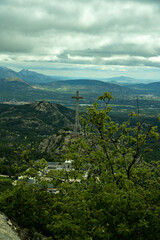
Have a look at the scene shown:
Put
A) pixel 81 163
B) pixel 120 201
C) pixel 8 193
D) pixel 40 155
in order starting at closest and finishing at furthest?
pixel 120 201
pixel 8 193
pixel 81 163
pixel 40 155

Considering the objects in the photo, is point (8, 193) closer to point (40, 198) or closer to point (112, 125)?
point (40, 198)

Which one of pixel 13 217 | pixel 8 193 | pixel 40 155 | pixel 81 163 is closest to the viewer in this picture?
pixel 13 217

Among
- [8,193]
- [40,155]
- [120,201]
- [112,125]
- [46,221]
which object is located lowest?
[40,155]

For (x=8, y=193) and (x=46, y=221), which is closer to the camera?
(x=46, y=221)

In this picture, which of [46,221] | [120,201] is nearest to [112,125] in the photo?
[120,201]

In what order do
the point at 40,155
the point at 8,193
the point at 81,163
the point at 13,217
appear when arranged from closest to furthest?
the point at 13,217 → the point at 8,193 → the point at 81,163 → the point at 40,155

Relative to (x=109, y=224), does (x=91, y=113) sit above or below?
above

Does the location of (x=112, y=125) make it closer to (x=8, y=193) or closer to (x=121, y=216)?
(x=121, y=216)

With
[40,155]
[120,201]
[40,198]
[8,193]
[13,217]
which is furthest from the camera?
[40,155]

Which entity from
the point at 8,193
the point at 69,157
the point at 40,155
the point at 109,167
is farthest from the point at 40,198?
the point at 40,155
